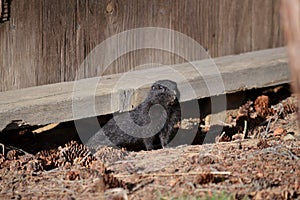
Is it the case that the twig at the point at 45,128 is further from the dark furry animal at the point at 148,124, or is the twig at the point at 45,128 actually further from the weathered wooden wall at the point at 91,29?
the weathered wooden wall at the point at 91,29

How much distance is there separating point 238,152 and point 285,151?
0.34m

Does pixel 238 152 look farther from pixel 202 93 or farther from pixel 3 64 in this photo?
pixel 3 64

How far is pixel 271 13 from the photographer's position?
6.85 m

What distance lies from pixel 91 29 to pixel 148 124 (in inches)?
37.3

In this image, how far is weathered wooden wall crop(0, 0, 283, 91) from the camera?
201 inches

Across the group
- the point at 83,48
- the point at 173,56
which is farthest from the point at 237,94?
the point at 83,48

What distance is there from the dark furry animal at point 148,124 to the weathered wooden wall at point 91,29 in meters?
0.38

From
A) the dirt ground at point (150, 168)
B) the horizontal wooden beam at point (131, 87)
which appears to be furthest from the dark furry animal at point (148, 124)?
the dirt ground at point (150, 168)

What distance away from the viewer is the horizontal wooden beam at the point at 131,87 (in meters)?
5.08

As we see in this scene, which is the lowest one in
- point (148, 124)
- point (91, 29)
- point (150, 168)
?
point (150, 168)

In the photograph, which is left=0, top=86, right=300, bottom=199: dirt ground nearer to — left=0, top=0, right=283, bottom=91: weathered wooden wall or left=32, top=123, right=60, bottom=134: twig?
left=32, top=123, right=60, bottom=134: twig

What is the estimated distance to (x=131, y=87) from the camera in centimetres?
554

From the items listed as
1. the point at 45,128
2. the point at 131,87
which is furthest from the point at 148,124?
the point at 45,128

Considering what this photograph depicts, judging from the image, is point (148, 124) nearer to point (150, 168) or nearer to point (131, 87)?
point (131, 87)
